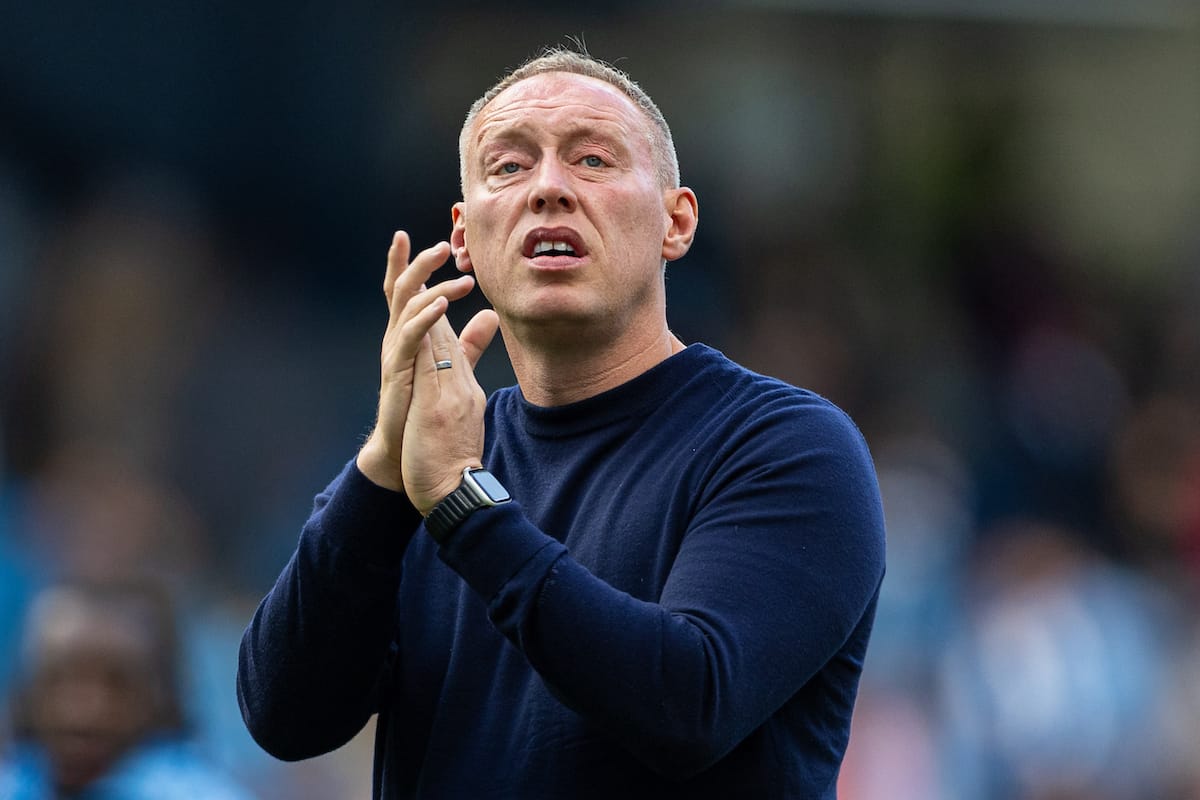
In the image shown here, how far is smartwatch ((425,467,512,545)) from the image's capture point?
7.52 ft

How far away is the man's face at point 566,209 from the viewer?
2652 mm

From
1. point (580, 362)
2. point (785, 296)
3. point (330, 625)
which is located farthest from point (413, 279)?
point (785, 296)

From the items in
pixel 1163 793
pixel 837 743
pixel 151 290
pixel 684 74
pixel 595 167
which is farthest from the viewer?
pixel 684 74

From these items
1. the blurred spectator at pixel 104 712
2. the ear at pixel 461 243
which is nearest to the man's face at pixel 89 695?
the blurred spectator at pixel 104 712

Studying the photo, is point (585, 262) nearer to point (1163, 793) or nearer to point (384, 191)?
point (1163, 793)

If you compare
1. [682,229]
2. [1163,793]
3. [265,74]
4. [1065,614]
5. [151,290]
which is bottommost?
[1163,793]

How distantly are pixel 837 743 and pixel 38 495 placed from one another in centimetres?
525

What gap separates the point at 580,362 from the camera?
8.93ft

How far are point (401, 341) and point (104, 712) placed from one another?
224 centimetres

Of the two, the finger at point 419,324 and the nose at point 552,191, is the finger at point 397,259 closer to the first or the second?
the finger at point 419,324

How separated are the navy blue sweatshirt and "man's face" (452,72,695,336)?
0.15m

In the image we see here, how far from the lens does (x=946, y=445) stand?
834 cm

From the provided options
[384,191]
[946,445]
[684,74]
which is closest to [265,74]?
[384,191]

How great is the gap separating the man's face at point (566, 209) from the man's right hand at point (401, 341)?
7.5 inches
